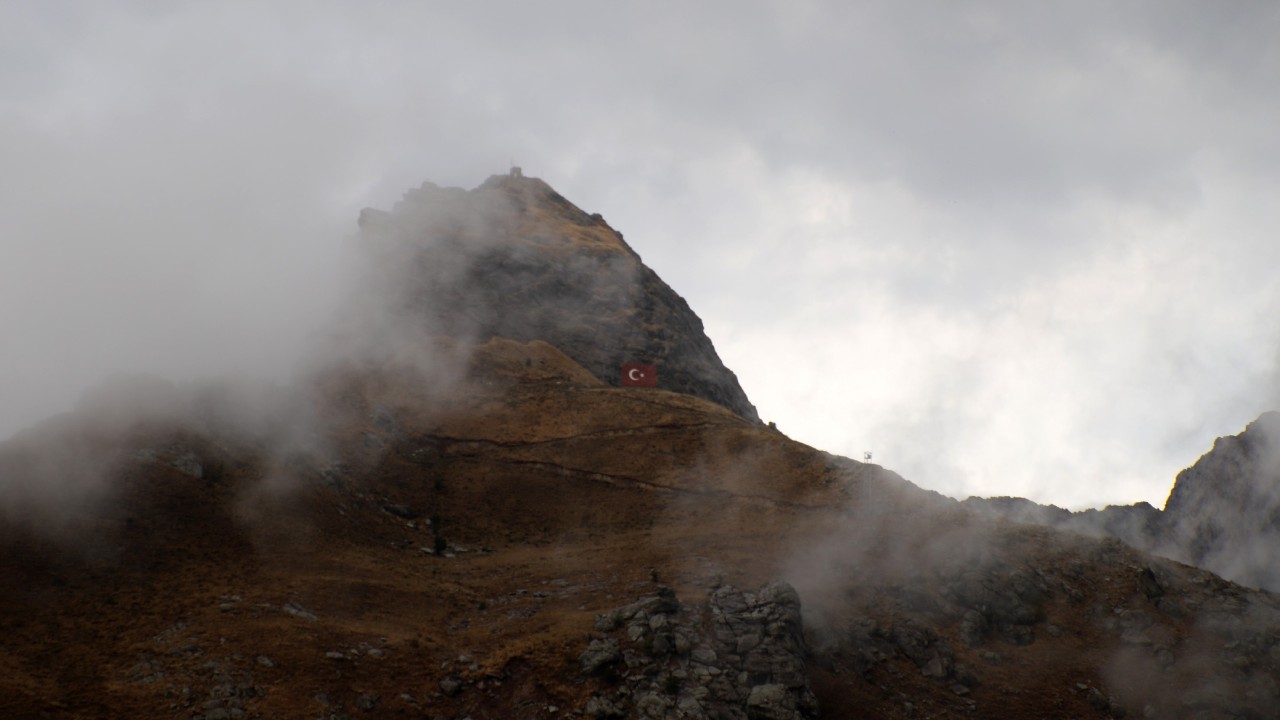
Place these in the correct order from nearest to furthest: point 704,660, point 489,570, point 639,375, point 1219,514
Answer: point 704,660
point 489,570
point 639,375
point 1219,514

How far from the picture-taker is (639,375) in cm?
8419

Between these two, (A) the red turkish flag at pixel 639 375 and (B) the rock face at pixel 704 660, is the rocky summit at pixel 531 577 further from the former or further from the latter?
(A) the red turkish flag at pixel 639 375

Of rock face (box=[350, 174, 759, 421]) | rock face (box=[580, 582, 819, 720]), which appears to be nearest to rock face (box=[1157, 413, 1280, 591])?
rock face (box=[350, 174, 759, 421])

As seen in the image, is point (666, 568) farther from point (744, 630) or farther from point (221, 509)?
point (221, 509)

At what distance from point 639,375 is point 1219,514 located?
65.2 metres

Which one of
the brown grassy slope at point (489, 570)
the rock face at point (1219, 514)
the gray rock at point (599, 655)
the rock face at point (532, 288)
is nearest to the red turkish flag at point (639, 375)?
the rock face at point (532, 288)

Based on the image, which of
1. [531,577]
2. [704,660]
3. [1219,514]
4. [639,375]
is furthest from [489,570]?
[1219,514]

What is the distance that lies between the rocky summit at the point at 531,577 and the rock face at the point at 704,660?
0.12 m

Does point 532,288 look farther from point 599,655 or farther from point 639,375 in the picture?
point 599,655

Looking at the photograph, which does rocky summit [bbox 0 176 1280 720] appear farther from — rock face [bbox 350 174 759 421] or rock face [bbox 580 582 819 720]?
rock face [bbox 350 174 759 421]

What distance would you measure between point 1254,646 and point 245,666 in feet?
160

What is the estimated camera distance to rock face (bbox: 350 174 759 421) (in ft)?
275

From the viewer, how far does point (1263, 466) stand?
86938mm

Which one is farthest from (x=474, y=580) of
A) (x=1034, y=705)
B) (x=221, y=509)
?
(x=1034, y=705)
